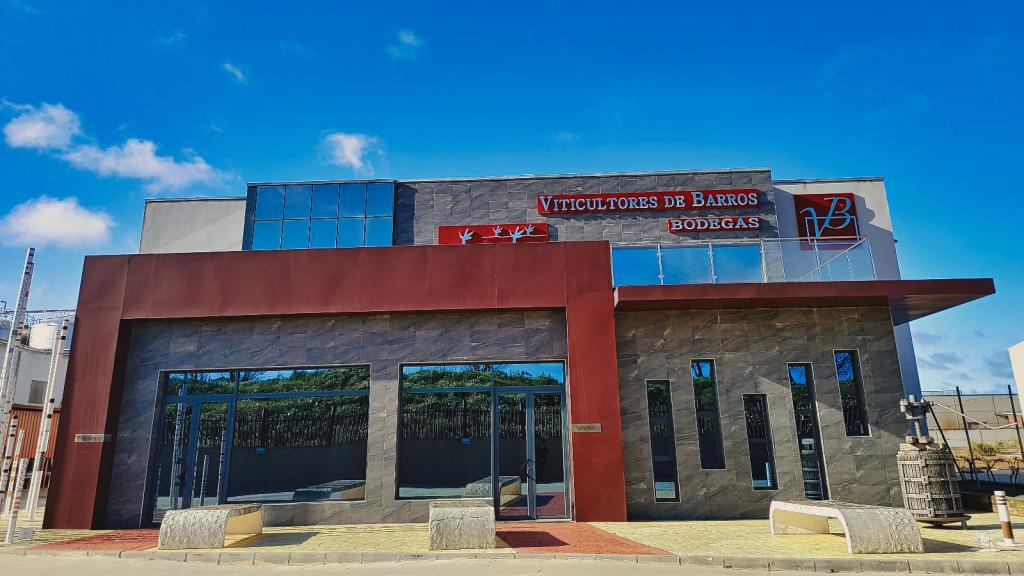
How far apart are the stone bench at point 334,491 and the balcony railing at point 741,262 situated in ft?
23.3

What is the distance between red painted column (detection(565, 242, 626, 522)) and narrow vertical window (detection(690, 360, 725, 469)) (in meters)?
1.93

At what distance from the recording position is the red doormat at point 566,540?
9242 mm

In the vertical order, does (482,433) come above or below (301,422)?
below

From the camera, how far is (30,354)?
3216 cm

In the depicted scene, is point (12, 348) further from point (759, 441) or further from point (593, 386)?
point (759, 441)

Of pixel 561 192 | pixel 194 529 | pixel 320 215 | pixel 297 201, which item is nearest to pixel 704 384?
pixel 561 192

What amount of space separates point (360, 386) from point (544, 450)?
4235 millimetres

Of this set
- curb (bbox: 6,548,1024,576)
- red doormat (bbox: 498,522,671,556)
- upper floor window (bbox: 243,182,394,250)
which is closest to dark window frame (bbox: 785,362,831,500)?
red doormat (bbox: 498,522,671,556)

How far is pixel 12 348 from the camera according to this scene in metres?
12.5

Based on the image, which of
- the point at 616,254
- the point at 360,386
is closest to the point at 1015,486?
the point at 616,254

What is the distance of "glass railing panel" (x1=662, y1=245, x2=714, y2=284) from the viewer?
14.2 meters

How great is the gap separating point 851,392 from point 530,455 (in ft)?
24.6

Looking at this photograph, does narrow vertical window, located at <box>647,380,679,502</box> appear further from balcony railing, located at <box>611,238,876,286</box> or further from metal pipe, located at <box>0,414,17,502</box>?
metal pipe, located at <box>0,414,17,502</box>

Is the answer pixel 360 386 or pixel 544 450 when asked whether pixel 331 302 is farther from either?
pixel 544 450
